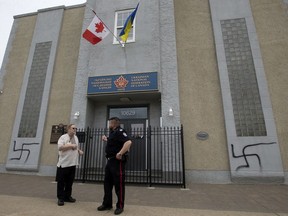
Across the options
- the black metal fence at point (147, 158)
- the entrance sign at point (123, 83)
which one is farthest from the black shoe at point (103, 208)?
the entrance sign at point (123, 83)

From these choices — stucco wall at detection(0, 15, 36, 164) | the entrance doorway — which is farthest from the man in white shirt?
stucco wall at detection(0, 15, 36, 164)

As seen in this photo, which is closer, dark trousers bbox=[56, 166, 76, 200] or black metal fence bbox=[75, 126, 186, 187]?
dark trousers bbox=[56, 166, 76, 200]

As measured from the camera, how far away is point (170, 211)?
3.79m

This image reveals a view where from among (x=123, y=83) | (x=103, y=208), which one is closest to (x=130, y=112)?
(x=123, y=83)

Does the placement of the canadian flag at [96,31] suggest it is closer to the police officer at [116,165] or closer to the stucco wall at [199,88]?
the stucco wall at [199,88]

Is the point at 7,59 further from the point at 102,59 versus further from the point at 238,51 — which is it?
the point at 238,51

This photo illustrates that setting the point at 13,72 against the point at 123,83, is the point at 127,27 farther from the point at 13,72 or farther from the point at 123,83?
the point at 13,72

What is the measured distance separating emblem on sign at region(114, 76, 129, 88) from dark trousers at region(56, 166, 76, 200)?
4.87 meters

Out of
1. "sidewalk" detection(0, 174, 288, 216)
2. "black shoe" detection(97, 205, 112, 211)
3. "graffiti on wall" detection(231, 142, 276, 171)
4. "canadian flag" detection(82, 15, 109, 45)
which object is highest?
"canadian flag" detection(82, 15, 109, 45)

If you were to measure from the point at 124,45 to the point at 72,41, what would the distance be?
148 inches

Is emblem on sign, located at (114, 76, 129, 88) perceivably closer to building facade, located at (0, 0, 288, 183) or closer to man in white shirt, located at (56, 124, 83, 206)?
building facade, located at (0, 0, 288, 183)

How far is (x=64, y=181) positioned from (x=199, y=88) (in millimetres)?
6663

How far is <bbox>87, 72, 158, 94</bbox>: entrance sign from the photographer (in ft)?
27.5

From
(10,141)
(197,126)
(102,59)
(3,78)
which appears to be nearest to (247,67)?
(197,126)
